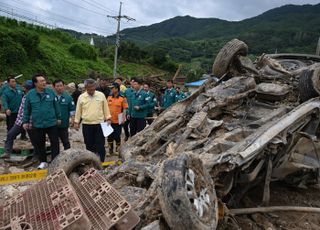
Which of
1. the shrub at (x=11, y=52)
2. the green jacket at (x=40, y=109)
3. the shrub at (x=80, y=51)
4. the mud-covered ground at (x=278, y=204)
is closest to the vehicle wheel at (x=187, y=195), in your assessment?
the mud-covered ground at (x=278, y=204)

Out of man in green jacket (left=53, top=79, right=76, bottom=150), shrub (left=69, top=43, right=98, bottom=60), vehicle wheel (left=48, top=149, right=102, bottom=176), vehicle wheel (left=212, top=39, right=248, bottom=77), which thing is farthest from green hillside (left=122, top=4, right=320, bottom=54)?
vehicle wheel (left=48, top=149, right=102, bottom=176)

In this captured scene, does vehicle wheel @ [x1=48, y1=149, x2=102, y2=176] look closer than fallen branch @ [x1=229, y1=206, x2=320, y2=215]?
Yes

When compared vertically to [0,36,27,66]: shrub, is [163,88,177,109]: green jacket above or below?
below

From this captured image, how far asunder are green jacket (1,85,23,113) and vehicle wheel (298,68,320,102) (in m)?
5.55

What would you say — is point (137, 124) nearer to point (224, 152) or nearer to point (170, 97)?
point (170, 97)

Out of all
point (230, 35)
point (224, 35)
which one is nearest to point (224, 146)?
point (230, 35)

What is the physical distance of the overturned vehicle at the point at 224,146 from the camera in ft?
9.16

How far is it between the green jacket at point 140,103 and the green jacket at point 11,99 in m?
2.38

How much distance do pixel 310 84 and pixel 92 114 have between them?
132 inches

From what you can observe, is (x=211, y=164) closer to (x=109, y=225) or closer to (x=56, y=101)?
(x=109, y=225)

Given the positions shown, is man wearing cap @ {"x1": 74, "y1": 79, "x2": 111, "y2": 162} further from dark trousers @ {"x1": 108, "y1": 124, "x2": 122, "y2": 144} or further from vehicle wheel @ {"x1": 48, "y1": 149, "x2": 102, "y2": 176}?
vehicle wheel @ {"x1": 48, "y1": 149, "x2": 102, "y2": 176}

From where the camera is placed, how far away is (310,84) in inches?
188

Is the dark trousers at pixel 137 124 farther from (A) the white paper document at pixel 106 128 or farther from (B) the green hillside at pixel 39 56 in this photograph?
(B) the green hillside at pixel 39 56

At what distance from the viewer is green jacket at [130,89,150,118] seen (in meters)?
7.92
